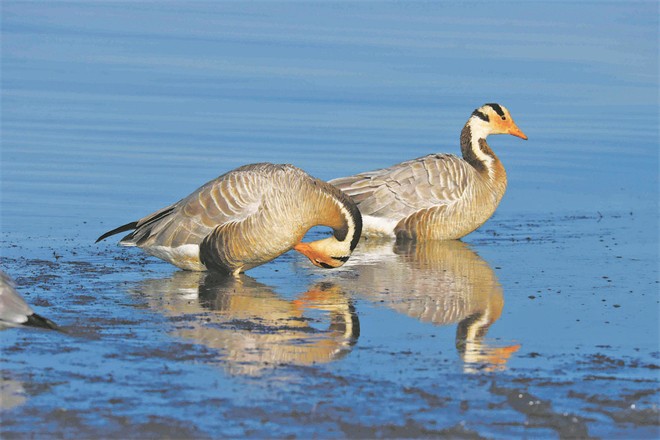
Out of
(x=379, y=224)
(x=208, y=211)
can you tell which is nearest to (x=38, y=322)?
(x=208, y=211)

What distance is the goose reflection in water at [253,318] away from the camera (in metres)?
8.48

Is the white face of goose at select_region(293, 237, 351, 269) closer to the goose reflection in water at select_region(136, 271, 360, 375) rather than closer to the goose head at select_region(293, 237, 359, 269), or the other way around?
the goose head at select_region(293, 237, 359, 269)

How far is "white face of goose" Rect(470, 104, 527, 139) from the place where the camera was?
51.6ft

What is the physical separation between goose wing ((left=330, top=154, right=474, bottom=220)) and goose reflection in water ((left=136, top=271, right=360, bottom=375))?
336cm

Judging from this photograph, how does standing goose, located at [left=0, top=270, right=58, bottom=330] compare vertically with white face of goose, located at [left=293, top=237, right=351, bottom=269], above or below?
below

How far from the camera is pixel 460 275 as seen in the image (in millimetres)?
11969

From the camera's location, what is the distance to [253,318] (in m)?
9.66

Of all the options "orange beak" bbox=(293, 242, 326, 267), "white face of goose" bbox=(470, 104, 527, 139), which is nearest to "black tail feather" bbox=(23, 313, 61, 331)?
"orange beak" bbox=(293, 242, 326, 267)

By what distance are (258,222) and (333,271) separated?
1177mm

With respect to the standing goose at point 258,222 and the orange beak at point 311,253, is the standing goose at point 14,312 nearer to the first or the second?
the standing goose at point 258,222

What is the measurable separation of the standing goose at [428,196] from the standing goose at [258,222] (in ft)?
10.4

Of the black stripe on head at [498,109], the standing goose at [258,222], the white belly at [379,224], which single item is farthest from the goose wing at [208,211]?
the black stripe on head at [498,109]

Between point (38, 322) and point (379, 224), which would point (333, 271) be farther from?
point (38, 322)

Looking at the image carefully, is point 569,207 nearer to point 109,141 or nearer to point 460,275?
point 460,275
